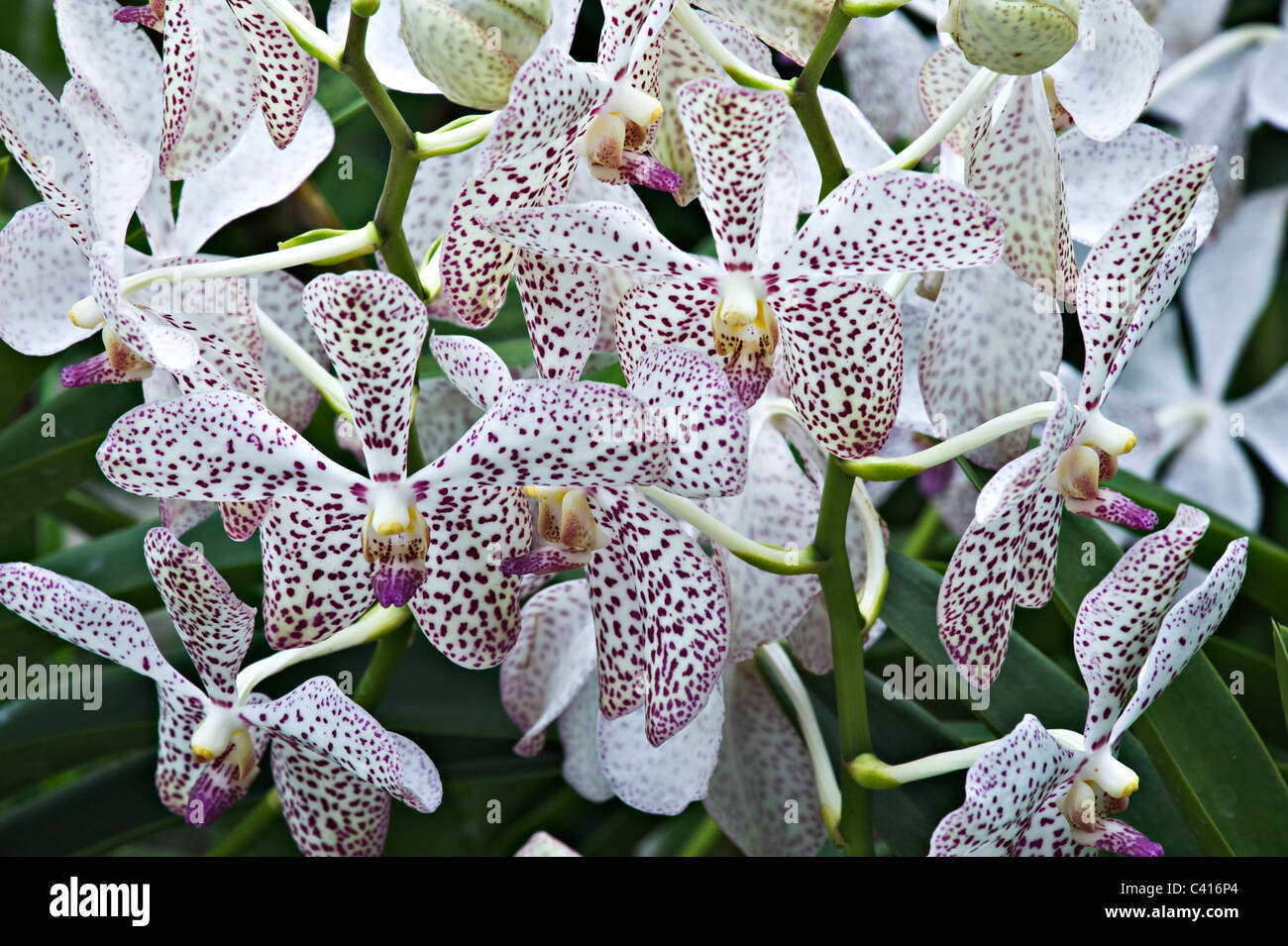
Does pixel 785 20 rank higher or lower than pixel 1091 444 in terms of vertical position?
higher

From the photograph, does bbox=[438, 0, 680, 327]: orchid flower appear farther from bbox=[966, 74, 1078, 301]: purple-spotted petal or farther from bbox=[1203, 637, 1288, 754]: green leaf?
bbox=[1203, 637, 1288, 754]: green leaf

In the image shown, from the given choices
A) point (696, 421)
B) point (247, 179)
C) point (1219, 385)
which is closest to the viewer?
point (696, 421)

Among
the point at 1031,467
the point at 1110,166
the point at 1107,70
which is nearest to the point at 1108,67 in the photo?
the point at 1107,70

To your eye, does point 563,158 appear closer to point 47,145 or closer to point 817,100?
point 817,100

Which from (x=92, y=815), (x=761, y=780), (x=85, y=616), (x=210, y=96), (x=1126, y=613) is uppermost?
(x=210, y=96)

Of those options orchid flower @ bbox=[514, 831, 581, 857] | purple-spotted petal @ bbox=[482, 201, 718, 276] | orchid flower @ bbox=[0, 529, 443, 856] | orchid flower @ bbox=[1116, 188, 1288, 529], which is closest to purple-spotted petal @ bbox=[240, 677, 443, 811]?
orchid flower @ bbox=[0, 529, 443, 856]

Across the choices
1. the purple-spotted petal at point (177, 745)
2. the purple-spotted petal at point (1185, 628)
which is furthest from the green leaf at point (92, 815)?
the purple-spotted petal at point (1185, 628)

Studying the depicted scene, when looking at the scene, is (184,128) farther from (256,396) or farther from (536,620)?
(536,620)
